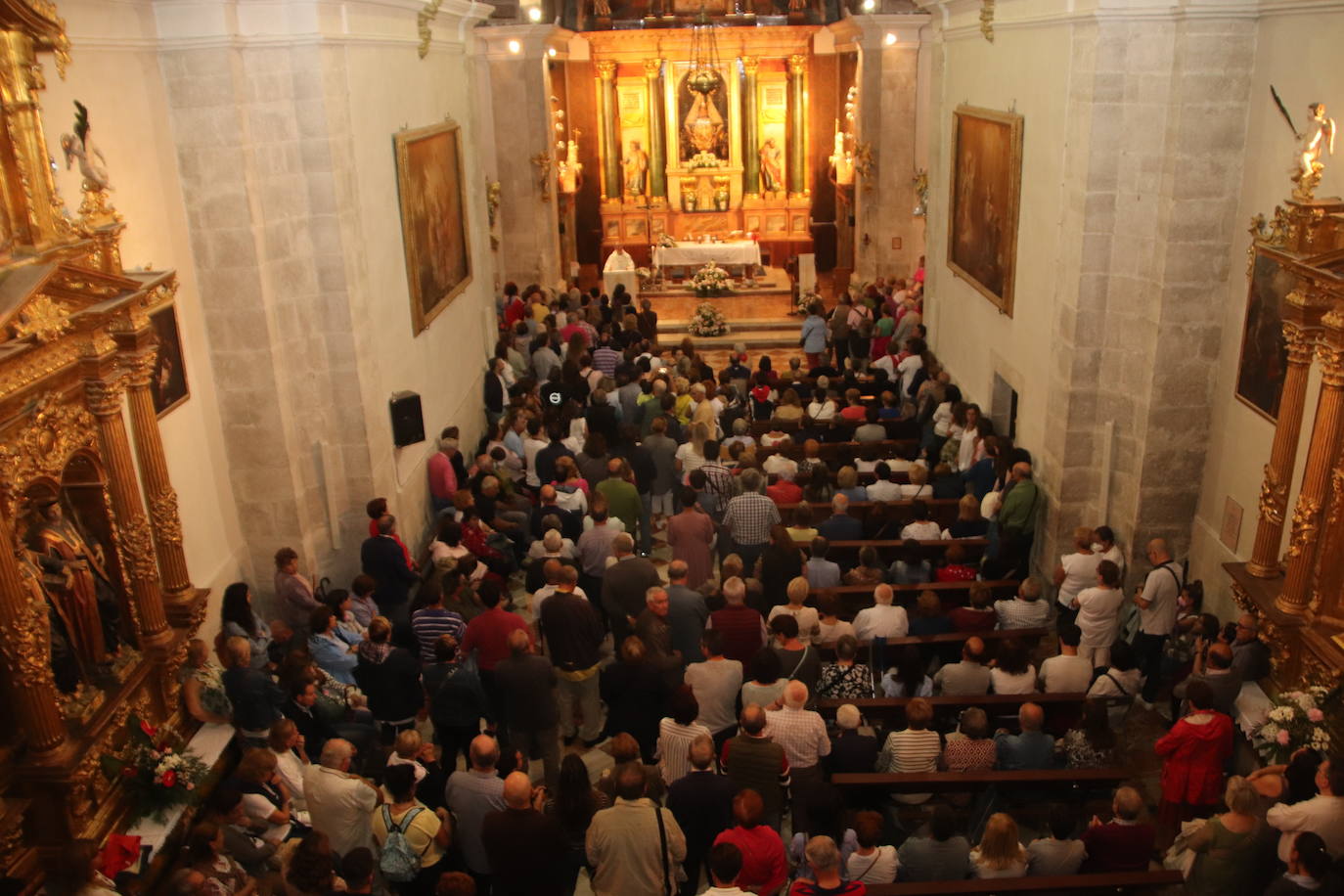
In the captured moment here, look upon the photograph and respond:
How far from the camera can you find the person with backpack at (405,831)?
600 centimetres

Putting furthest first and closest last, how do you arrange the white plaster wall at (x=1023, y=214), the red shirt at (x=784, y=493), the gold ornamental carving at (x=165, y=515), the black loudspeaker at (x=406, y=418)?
the black loudspeaker at (x=406, y=418)
the red shirt at (x=784, y=493)
the white plaster wall at (x=1023, y=214)
the gold ornamental carving at (x=165, y=515)

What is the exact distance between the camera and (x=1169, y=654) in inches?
340

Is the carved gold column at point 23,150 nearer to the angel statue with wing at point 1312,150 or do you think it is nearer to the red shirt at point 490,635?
the red shirt at point 490,635

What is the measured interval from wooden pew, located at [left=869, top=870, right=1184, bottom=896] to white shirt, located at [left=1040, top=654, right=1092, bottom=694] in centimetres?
197

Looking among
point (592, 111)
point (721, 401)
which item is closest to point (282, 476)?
point (721, 401)

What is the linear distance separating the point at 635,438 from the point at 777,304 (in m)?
11.4

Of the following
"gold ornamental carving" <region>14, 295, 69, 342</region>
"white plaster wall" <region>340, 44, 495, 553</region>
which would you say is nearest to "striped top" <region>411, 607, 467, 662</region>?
"white plaster wall" <region>340, 44, 495, 553</region>

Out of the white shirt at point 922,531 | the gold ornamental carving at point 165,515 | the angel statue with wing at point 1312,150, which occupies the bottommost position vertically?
the white shirt at point 922,531

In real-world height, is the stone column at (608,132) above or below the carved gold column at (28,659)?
above

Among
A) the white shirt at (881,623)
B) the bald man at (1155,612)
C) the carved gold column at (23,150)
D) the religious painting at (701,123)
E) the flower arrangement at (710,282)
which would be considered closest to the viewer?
the carved gold column at (23,150)

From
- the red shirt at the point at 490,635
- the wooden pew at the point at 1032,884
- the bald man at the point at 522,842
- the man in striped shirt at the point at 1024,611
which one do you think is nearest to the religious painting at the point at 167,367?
the red shirt at the point at 490,635

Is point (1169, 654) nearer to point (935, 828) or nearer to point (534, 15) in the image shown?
point (935, 828)

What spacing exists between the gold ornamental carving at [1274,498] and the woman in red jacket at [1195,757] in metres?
1.50

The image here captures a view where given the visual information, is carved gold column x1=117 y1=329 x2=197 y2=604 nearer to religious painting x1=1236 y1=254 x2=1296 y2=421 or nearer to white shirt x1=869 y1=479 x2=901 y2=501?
white shirt x1=869 y1=479 x2=901 y2=501
